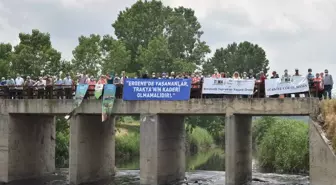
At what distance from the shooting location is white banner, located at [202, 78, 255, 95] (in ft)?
90.1

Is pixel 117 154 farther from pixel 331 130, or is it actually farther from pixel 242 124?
pixel 331 130

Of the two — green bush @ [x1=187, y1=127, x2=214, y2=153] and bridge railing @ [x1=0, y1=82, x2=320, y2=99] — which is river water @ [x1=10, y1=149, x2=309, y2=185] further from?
green bush @ [x1=187, y1=127, x2=214, y2=153]

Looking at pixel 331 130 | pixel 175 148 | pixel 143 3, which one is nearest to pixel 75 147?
pixel 175 148

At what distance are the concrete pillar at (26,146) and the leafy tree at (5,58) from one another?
15719 millimetres

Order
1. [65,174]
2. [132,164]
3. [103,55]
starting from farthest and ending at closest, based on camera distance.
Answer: [103,55]
[132,164]
[65,174]

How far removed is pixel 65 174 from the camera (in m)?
36.1

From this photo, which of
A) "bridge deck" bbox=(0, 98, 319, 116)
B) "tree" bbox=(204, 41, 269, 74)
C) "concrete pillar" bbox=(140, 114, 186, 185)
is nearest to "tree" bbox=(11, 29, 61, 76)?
"bridge deck" bbox=(0, 98, 319, 116)

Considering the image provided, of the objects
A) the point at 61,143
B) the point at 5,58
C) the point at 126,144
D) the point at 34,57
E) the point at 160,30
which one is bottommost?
the point at 126,144

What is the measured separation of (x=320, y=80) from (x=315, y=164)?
439 cm

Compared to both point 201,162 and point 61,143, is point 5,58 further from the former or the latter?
point 201,162

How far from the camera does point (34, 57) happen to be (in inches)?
1868

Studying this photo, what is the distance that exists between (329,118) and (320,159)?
1871 mm

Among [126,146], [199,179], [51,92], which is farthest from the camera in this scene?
[126,146]


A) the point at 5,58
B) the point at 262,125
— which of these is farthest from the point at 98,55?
the point at 262,125
